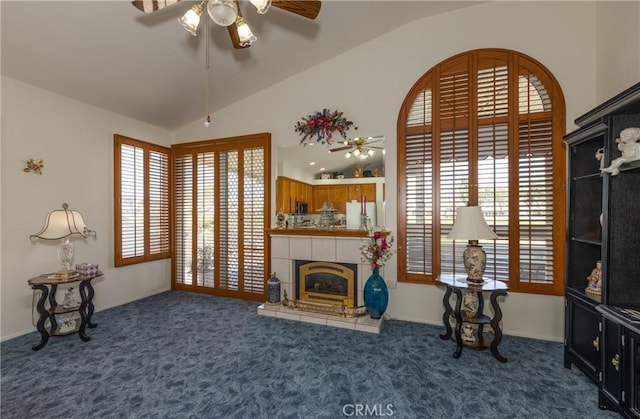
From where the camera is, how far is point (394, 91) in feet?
10.9

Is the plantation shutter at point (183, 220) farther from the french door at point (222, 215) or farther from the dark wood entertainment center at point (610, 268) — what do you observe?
the dark wood entertainment center at point (610, 268)

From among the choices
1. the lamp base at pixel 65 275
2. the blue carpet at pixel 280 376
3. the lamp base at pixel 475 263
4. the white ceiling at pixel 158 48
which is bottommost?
the blue carpet at pixel 280 376

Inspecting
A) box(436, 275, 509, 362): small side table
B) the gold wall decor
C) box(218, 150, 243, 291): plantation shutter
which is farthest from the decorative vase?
the gold wall decor

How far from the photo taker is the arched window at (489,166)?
2.81 meters

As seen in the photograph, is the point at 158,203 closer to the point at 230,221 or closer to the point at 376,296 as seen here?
the point at 230,221

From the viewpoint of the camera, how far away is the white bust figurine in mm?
1672

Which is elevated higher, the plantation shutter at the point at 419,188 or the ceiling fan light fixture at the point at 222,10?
the ceiling fan light fixture at the point at 222,10

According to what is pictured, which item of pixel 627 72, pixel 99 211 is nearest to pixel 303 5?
pixel 627 72

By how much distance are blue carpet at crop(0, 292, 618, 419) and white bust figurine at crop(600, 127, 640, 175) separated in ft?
5.23

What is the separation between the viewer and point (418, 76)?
324 centimetres

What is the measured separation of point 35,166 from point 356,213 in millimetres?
3535

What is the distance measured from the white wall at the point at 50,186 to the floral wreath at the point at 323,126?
98.3 inches

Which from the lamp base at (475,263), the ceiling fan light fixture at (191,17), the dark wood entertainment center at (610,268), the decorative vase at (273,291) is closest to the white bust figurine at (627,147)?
the dark wood entertainment center at (610,268)

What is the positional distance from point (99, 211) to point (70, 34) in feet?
6.73
